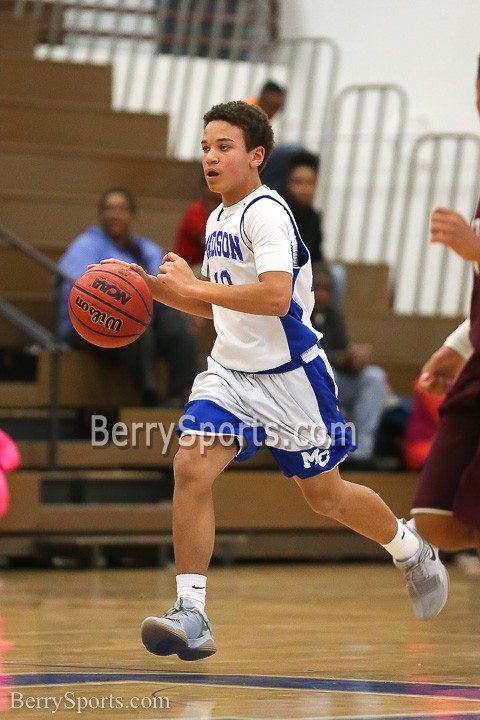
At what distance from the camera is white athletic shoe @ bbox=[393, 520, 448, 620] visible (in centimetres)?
423

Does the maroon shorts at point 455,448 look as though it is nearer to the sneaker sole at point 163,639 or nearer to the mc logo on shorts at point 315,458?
the mc logo on shorts at point 315,458

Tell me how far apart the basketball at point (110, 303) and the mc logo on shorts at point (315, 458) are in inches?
23.8

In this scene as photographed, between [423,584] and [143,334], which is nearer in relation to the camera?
[423,584]

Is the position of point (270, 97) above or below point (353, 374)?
above

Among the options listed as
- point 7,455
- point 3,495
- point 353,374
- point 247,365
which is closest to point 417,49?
point 353,374

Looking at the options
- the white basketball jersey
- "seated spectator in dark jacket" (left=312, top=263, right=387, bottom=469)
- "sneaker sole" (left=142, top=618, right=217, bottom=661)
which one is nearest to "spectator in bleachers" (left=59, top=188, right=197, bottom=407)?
"seated spectator in dark jacket" (left=312, top=263, right=387, bottom=469)

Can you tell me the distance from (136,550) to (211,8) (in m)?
5.25

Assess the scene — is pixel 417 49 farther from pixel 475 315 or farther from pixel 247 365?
pixel 247 365

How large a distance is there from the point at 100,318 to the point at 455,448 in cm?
111

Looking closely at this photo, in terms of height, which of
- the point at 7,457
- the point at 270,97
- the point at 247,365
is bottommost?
the point at 7,457

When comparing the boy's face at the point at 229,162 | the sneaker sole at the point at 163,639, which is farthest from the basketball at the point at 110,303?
the sneaker sole at the point at 163,639

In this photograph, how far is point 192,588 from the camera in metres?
3.69

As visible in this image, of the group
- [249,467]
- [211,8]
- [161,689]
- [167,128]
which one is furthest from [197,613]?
[211,8]

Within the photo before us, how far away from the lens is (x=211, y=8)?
35.8ft
